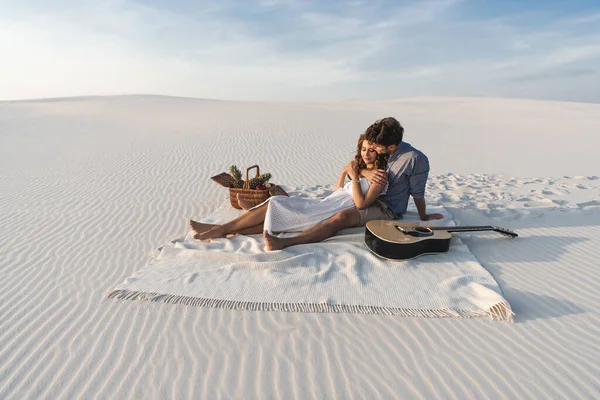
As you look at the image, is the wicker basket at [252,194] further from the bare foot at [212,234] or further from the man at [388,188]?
the bare foot at [212,234]

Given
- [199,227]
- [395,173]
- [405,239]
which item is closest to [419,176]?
[395,173]

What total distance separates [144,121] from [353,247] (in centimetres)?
1931

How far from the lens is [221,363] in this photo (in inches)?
116

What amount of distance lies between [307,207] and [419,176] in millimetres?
1320

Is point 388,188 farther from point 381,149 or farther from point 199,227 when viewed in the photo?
point 199,227

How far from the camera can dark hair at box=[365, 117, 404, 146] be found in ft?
15.1

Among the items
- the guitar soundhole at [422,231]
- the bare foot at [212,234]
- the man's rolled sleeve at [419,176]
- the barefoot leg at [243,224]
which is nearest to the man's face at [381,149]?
the man's rolled sleeve at [419,176]

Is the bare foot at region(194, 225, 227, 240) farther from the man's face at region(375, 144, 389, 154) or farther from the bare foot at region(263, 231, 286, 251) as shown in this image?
the man's face at region(375, 144, 389, 154)

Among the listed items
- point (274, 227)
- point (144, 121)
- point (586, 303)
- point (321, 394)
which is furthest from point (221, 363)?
point (144, 121)

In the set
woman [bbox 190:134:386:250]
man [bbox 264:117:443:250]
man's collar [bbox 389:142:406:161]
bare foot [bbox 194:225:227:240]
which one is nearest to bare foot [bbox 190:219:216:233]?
woman [bbox 190:134:386:250]

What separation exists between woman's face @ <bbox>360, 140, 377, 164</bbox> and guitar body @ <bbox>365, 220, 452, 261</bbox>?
28.4 inches

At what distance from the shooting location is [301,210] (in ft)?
16.2

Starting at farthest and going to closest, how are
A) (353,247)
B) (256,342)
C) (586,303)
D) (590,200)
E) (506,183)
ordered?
(506,183) → (590,200) → (353,247) → (586,303) → (256,342)

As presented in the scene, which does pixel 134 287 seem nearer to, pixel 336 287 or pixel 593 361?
pixel 336 287
